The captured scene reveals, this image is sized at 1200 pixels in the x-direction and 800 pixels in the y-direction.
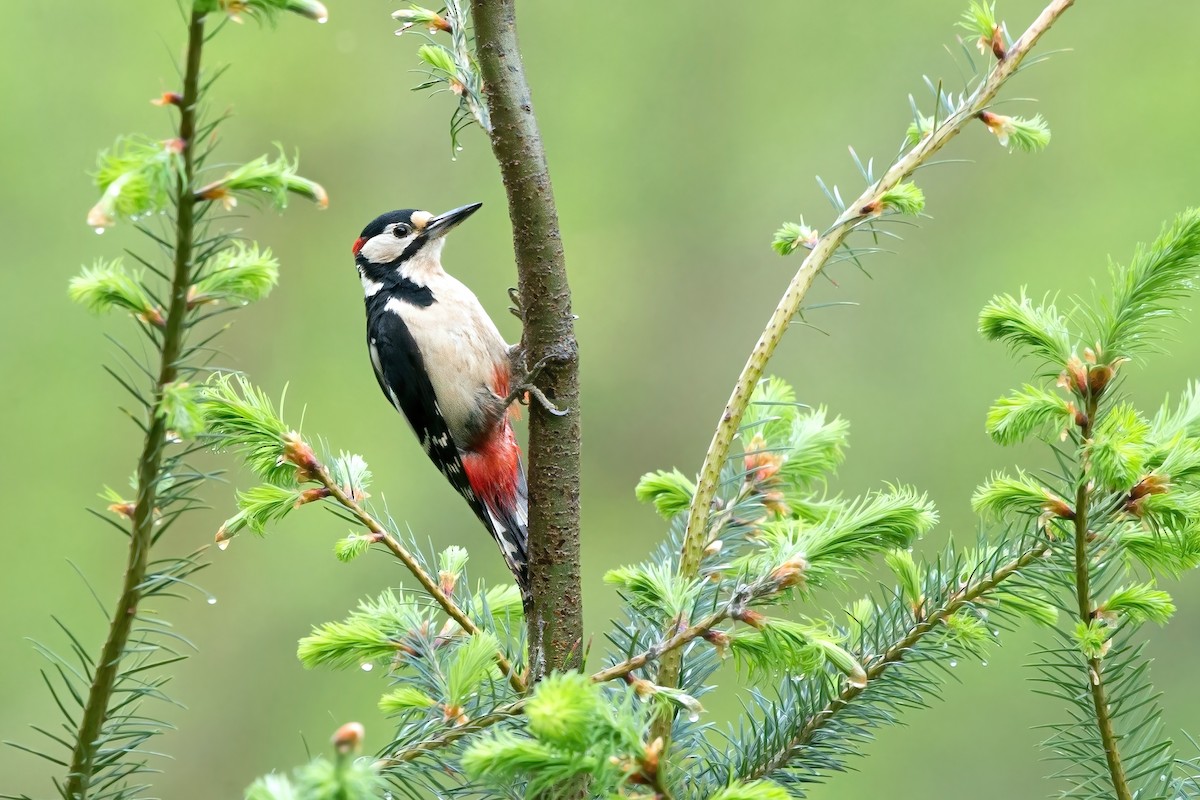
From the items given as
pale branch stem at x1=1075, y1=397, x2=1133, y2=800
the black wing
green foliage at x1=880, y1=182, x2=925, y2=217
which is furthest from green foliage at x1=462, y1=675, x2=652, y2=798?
the black wing

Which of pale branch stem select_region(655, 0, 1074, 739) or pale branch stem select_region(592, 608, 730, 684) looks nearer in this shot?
pale branch stem select_region(592, 608, 730, 684)

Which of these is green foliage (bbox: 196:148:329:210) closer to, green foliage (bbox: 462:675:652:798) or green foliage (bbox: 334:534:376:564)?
green foliage (bbox: 462:675:652:798)

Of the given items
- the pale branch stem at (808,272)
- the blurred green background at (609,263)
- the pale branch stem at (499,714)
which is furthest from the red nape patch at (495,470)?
the blurred green background at (609,263)

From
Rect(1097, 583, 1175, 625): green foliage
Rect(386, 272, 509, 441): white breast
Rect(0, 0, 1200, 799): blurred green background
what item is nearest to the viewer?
Rect(1097, 583, 1175, 625): green foliage

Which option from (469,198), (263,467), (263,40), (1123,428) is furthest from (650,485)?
(263,40)

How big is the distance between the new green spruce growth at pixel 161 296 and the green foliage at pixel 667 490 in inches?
25.8

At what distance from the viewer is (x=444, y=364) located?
95.4 inches

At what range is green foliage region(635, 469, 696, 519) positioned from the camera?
1.34 metres

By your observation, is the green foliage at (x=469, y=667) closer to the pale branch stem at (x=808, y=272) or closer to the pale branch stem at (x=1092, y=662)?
the pale branch stem at (x=808, y=272)

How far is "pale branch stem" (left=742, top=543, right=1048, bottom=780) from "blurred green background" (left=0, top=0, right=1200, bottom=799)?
4251 mm

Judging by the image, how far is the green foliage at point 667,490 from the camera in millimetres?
1337

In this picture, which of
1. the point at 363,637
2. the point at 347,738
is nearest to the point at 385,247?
the point at 363,637

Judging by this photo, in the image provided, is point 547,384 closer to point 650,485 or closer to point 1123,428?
point 650,485

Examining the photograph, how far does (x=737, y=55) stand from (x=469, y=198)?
1.82m
